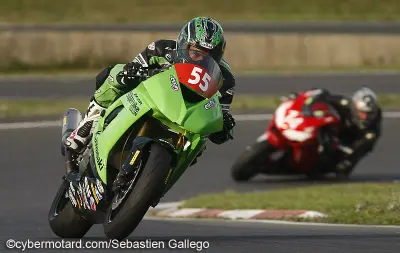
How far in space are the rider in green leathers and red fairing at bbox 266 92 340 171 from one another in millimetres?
6990

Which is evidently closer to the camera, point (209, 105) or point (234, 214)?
point (209, 105)

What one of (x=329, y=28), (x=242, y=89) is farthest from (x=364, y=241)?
(x=329, y=28)

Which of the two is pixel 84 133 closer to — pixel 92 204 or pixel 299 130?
pixel 92 204

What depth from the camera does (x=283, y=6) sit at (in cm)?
4128

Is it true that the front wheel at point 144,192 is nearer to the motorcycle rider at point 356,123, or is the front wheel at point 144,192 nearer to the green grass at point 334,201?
the green grass at point 334,201

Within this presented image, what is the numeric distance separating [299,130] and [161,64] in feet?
24.4

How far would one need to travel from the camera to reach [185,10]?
40.5 meters

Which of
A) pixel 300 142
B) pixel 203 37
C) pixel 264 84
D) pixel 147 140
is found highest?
pixel 203 37

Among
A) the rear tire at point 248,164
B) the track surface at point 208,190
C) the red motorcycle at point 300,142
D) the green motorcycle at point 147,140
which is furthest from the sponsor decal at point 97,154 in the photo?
the red motorcycle at point 300,142

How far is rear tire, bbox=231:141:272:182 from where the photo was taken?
600 inches

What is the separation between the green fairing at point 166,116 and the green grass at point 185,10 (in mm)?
29513

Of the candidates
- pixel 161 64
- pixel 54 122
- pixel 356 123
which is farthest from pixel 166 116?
pixel 54 122

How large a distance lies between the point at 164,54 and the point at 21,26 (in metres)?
26.6

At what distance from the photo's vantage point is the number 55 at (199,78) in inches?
302
